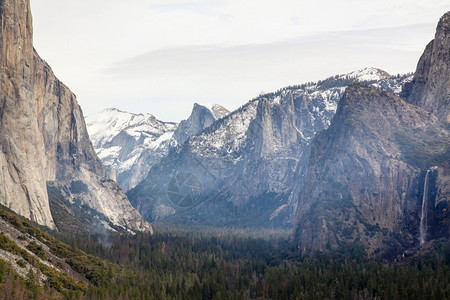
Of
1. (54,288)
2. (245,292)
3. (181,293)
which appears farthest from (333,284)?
(54,288)

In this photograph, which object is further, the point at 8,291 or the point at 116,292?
A: the point at 116,292

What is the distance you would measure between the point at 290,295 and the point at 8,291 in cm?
8040

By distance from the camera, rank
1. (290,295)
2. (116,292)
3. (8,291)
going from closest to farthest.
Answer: (8,291), (116,292), (290,295)

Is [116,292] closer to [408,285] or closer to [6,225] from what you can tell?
[6,225]

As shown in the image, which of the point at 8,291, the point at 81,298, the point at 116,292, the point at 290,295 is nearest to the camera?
the point at 8,291

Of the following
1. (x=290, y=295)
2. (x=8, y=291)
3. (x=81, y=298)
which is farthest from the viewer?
(x=290, y=295)

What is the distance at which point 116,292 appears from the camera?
18150 cm

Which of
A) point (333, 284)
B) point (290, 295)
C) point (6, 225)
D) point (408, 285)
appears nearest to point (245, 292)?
point (290, 295)

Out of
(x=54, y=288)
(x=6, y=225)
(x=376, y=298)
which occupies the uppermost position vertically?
(x=6, y=225)

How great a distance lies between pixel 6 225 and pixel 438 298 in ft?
389

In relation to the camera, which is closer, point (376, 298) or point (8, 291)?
point (8, 291)

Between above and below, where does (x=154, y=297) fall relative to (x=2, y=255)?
below

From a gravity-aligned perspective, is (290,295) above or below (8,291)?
below

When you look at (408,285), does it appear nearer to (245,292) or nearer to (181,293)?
(245,292)
